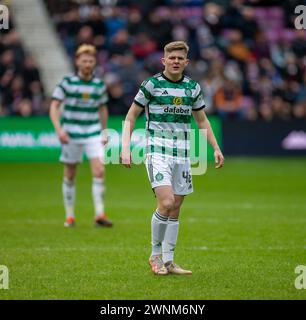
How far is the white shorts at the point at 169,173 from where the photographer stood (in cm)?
922

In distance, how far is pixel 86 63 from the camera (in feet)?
44.1

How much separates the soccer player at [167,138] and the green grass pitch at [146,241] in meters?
0.35

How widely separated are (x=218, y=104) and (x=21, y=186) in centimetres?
815

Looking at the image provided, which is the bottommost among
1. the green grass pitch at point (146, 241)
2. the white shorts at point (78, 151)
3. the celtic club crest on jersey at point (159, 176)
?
the green grass pitch at point (146, 241)

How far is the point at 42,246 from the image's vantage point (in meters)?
11.3

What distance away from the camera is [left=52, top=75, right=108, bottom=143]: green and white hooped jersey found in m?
13.7

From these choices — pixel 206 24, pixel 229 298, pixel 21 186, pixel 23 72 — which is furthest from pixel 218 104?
pixel 229 298

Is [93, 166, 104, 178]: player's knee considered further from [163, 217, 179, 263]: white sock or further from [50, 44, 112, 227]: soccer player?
[163, 217, 179, 263]: white sock

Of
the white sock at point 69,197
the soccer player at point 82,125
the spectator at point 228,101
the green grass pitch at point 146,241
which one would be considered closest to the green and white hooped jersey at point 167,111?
the green grass pitch at point 146,241

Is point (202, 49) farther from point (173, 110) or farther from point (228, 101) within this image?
point (173, 110)

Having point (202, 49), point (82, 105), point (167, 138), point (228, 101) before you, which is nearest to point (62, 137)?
point (82, 105)

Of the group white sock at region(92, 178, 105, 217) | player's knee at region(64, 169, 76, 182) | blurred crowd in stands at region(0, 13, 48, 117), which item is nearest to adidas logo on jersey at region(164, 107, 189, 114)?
white sock at region(92, 178, 105, 217)

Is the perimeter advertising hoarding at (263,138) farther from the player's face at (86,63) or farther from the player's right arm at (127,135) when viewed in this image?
the player's right arm at (127,135)
